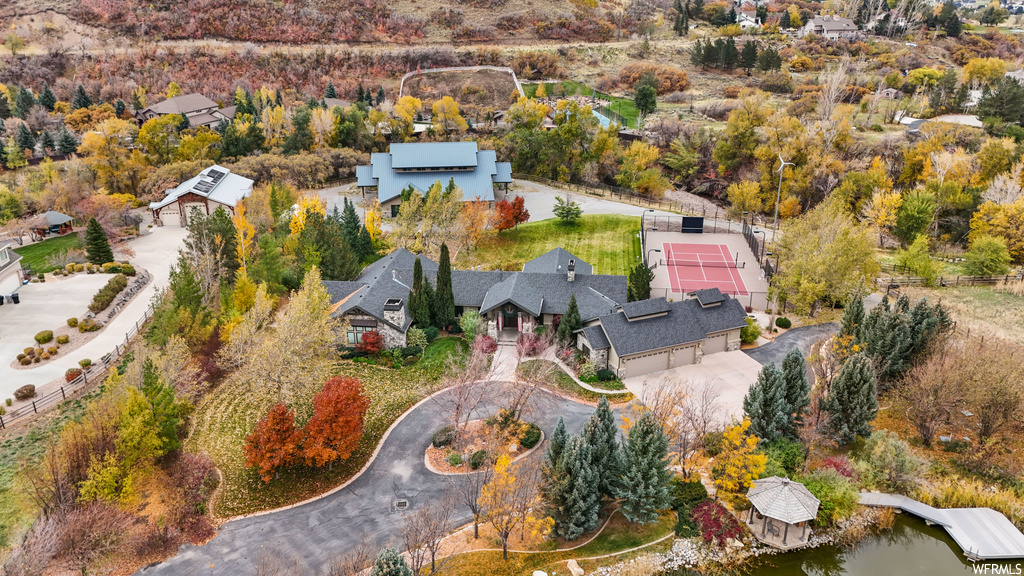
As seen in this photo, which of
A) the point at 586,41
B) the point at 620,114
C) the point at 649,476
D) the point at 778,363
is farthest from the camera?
the point at 586,41

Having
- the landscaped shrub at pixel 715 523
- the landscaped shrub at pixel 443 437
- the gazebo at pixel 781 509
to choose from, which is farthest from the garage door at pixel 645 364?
the gazebo at pixel 781 509

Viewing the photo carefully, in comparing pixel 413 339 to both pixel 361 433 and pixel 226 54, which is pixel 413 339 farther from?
pixel 226 54

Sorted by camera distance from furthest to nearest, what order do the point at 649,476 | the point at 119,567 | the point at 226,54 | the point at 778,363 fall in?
the point at 226,54
the point at 778,363
the point at 649,476
the point at 119,567

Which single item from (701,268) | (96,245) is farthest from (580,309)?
(96,245)

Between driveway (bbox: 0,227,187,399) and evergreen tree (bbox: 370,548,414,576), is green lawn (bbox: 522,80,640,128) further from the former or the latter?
evergreen tree (bbox: 370,548,414,576)

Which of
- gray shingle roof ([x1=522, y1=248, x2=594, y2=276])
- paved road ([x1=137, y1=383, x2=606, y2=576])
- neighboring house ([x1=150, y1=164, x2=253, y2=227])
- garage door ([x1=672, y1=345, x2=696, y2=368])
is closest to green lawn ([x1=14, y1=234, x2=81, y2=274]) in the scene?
neighboring house ([x1=150, y1=164, x2=253, y2=227])

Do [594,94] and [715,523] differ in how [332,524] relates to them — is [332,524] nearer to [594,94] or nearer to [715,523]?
[715,523]

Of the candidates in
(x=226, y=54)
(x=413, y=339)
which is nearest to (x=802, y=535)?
(x=413, y=339)
